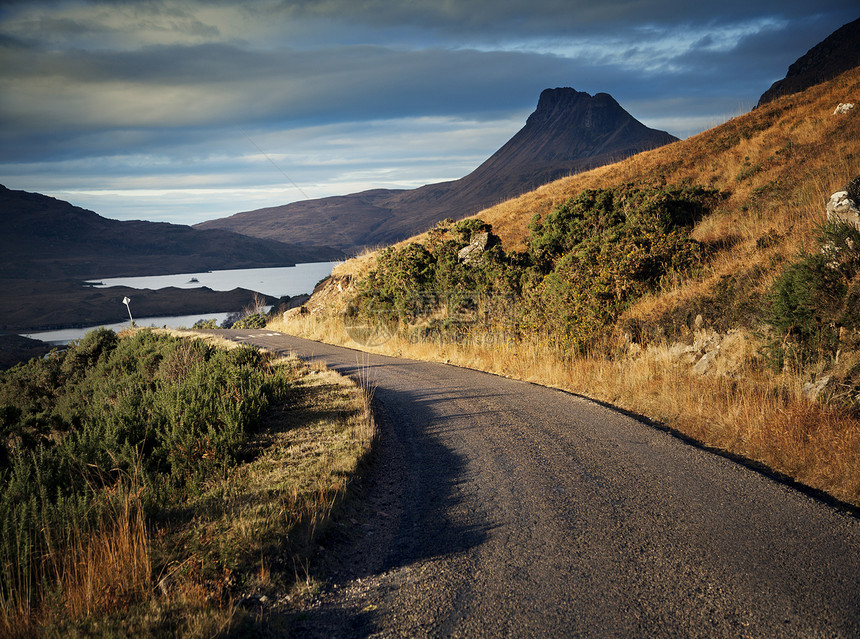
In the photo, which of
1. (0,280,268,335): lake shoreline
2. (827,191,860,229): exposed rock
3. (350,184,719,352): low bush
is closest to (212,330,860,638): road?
(827,191,860,229): exposed rock

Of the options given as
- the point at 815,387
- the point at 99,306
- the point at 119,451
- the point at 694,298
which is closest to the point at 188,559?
the point at 119,451

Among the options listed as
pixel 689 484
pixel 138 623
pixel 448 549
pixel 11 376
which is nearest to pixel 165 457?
pixel 138 623

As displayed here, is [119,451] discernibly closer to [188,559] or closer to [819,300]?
[188,559]

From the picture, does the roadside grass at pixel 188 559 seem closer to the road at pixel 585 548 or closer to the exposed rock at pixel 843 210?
the road at pixel 585 548

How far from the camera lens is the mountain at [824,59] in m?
56.4

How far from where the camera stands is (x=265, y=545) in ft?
12.7

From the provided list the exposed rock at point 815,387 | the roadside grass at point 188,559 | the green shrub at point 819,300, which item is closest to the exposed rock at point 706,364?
the green shrub at point 819,300

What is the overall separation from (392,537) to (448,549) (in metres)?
0.62

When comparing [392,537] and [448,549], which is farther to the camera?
[392,537]

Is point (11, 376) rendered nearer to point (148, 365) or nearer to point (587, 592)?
point (148, 365)

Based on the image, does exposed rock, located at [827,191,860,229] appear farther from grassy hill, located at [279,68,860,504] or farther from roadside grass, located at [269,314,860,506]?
roadside grass, located at [269,314,860,506]

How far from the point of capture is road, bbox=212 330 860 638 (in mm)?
2992

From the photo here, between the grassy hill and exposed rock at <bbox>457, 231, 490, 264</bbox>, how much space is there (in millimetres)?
344

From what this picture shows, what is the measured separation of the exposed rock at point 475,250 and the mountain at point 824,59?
55.1m
